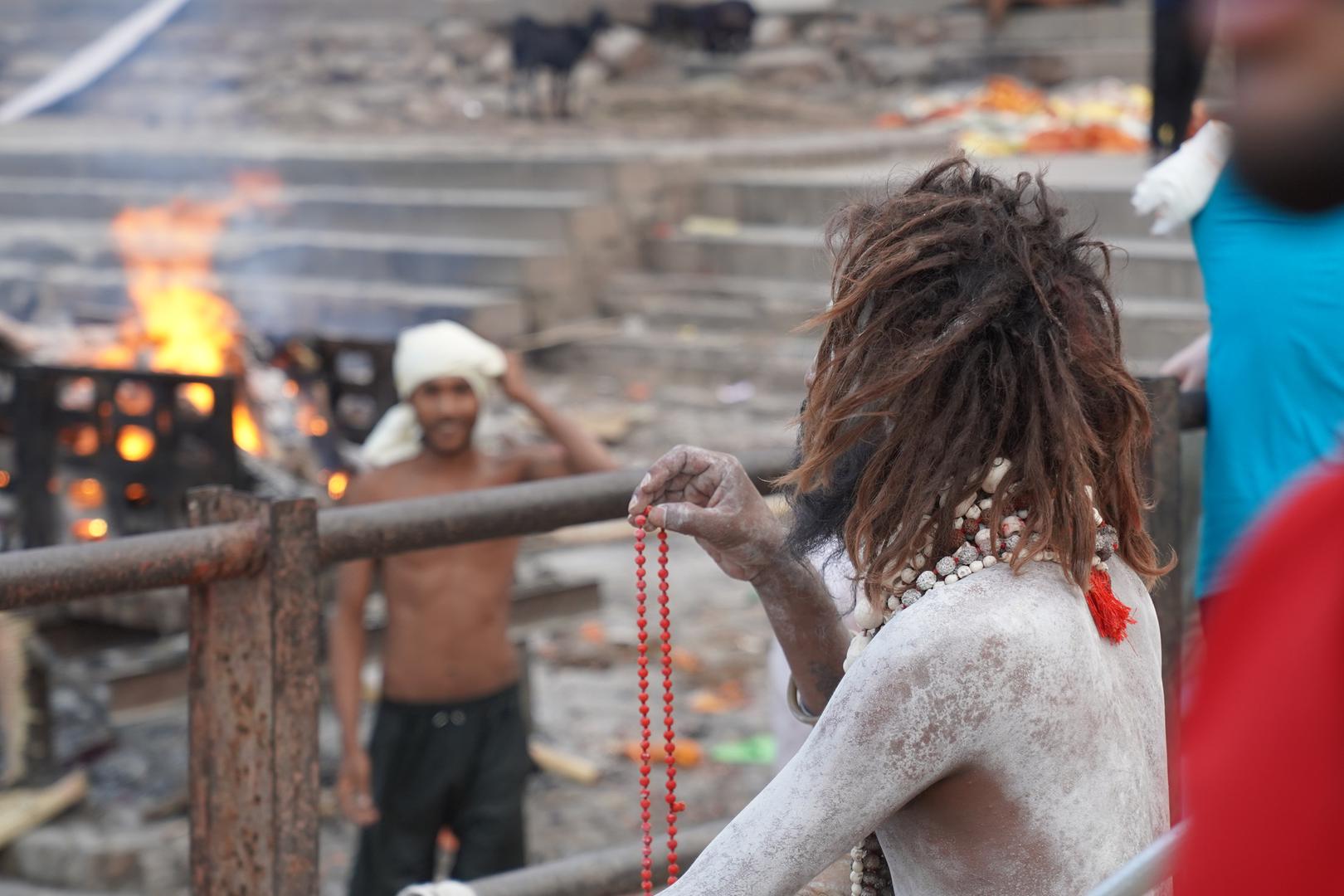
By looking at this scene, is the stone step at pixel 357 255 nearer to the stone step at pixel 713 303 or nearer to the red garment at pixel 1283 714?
the stone step at pixel 713 303

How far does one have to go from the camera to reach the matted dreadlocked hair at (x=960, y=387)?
5.86 feet

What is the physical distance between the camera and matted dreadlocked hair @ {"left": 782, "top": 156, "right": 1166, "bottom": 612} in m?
1.79

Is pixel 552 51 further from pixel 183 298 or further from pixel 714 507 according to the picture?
pixel 714 507

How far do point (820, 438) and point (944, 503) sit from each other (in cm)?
16

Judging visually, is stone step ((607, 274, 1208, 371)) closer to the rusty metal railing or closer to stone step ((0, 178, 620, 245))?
stone step ((0, 178, 620, 245))

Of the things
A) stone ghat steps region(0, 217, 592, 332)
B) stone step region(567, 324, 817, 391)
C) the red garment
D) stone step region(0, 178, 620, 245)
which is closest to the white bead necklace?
the red garment

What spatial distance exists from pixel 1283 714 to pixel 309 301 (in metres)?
11.8

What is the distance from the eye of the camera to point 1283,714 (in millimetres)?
923

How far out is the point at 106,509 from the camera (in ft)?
18.7

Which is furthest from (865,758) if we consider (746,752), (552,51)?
(552,51)

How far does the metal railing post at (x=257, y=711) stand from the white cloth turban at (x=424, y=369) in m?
2.15

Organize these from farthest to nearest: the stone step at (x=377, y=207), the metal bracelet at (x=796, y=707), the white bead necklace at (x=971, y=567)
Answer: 1. the stone step at (x=377, y=207)
2. the metal bracelet at (x=796, y=707)
3. the white bead necklace at (x=971, y=567)

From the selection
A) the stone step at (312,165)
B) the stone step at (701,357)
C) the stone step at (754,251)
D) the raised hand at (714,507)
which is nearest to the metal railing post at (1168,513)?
the raised hand at (714,507)

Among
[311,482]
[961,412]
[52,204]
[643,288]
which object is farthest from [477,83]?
[961,412]
